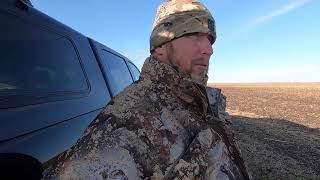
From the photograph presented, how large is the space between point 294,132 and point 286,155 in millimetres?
4337

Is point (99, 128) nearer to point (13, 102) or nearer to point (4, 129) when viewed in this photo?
point (4, 129)

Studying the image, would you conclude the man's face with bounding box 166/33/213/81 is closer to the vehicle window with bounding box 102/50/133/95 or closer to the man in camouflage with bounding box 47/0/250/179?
the man in camouflage with bounding box 47/0/250/179

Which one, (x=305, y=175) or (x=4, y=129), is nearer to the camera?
(x=4, y=129)

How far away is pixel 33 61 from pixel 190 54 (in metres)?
1.19

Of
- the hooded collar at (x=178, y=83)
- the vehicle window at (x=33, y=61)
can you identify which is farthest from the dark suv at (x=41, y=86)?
the hooded collar at (x=178, y=83)

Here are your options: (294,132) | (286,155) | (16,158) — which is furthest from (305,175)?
(16,158)

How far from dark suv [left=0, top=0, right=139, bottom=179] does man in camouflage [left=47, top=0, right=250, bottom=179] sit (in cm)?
49

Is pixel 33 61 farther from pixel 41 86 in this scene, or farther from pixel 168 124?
pixel 168 124

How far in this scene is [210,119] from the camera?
2365mm

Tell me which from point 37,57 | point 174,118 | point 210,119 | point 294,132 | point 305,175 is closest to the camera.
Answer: point 174,118

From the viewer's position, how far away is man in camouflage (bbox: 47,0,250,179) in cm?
188

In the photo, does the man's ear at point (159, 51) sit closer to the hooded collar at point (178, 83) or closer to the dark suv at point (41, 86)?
the hooded collar at point (178, 83)

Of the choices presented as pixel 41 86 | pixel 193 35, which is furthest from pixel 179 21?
pixel 41 86

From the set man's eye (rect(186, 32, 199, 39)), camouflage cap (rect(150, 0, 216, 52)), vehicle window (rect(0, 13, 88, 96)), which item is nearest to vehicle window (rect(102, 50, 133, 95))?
vehicle window (rect(0, 13, 88, 96))
